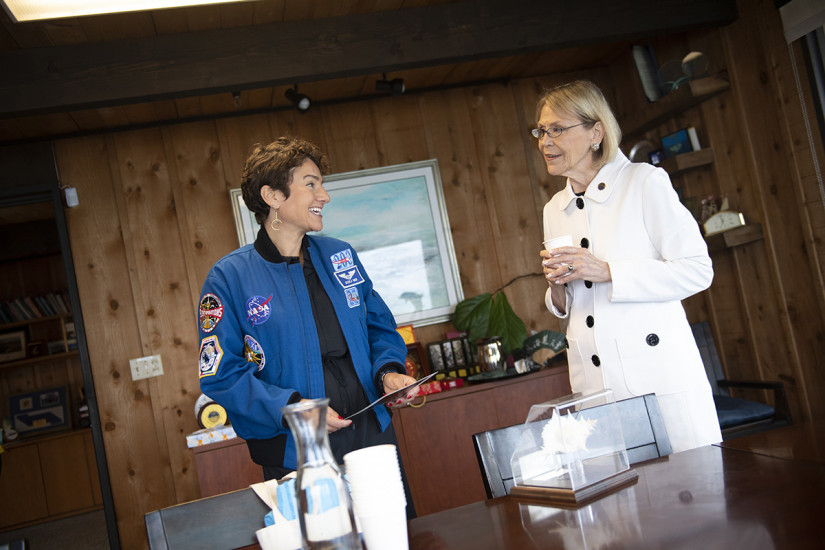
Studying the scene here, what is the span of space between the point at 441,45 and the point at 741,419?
2.13m

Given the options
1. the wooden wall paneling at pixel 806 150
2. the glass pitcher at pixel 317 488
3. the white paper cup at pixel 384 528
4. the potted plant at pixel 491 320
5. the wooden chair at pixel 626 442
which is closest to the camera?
the glass pitcher at pixel 317 488

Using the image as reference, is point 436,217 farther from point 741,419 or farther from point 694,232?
point 694,232

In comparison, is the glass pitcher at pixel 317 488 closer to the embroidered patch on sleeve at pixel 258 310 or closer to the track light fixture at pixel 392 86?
the embroidered patch on sleeve at pixel 258 310

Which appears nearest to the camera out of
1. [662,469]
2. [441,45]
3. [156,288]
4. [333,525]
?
[333,525]

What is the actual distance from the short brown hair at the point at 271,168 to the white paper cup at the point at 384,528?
1.14 meters

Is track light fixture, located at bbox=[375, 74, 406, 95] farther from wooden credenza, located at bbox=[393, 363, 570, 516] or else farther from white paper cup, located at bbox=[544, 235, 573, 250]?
white paper cup, located at bbox=[544, 235, 573, 250]

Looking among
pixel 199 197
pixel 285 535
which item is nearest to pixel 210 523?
pixel 285 535

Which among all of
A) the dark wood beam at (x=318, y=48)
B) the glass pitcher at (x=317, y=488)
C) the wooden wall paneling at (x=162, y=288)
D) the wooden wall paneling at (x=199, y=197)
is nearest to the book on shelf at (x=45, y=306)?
the wooden wall paneling at (x=162, y=288)

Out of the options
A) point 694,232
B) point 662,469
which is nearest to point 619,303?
point 694,232

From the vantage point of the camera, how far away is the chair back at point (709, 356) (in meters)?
3.50

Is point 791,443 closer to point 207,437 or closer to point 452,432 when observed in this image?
point 452,432

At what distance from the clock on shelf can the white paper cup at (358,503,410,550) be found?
290cm

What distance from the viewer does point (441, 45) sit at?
3.12m

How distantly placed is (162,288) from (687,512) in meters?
3.30
